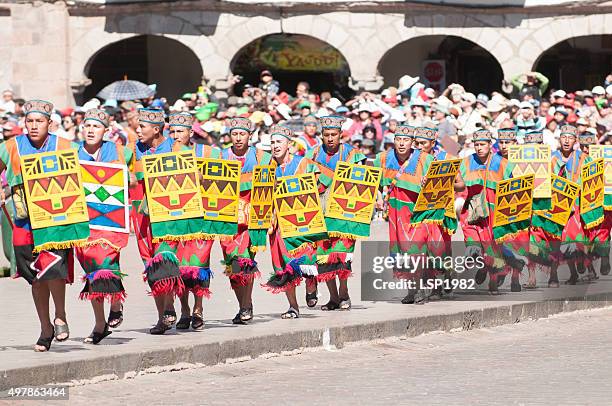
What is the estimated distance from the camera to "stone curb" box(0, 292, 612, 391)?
11211 mm

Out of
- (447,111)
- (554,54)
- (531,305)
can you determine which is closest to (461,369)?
(531,305)

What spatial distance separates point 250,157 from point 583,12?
57.4 feet

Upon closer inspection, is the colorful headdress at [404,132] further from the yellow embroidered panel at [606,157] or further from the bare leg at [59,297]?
the bare leg at [59,297]

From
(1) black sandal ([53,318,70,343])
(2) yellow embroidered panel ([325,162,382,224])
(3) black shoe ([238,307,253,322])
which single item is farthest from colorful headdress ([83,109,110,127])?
(2) yellow embroidered panel ([325,162,382,224])

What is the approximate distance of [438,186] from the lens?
15.5 meters

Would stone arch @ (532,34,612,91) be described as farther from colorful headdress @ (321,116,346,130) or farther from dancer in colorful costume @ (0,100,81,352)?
dancer in colorful costume @ (0,100,81,352)

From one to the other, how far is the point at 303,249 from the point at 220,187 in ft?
3.89

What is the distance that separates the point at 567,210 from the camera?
683 inches

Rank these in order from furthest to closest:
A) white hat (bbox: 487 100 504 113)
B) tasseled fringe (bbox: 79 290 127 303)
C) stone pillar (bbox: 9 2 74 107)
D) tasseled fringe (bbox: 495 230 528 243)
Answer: stone pillar (bbox: 9 2 74 107) → white hat (bbox: 487 100 504 113) → tasseled fringe (bbox: 495 230 528 243) → tasseled fringe (bbox: 79 290 127 303)

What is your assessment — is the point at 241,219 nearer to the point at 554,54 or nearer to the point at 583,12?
the point at 583,12

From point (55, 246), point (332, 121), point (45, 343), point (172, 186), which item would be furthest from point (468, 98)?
point (45, 343)

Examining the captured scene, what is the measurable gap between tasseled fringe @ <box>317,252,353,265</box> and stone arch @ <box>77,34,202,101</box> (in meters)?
18.6

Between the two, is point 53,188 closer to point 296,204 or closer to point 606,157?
point 296,204

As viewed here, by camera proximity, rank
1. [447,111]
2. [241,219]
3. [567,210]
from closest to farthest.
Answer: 1. [241,219]
2. [567,210]
3. [447,111]
